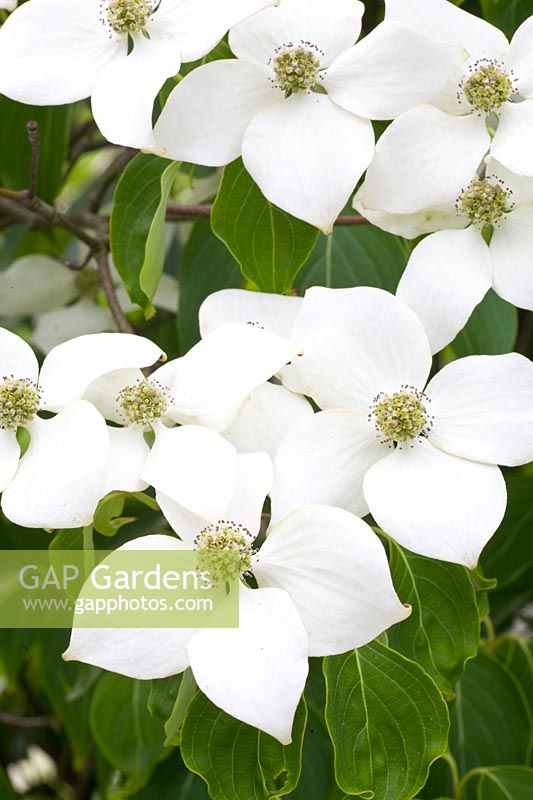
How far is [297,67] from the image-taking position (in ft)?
2.10

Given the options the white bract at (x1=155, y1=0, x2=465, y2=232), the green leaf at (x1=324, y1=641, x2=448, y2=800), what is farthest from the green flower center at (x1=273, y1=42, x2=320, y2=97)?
the green leaf at (x1=324, y1=641, x2=448, y2=800)

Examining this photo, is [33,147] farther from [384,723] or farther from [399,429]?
[384,723]

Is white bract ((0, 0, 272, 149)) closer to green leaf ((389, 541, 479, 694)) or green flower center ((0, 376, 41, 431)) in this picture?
green flower center ((0, 376, 41, 431))

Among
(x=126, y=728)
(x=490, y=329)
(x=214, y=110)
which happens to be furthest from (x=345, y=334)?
(x=126, y=728)

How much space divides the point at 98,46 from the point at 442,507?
355 mm

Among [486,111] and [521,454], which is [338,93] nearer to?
[486,111]

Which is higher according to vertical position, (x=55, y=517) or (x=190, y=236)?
(x=190, y=236)

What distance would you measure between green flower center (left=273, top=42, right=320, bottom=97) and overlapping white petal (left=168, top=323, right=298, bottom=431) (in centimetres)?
15

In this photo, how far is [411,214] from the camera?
2.21 feet

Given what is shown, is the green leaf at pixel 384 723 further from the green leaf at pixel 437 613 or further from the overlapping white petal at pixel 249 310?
the overlapping white petal at pixel 249 310

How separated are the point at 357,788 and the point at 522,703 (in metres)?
0.38

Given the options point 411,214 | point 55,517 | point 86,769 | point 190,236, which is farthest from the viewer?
point 86,769

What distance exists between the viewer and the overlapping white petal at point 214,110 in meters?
0.64

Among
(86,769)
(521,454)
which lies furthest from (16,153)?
(86,769)
